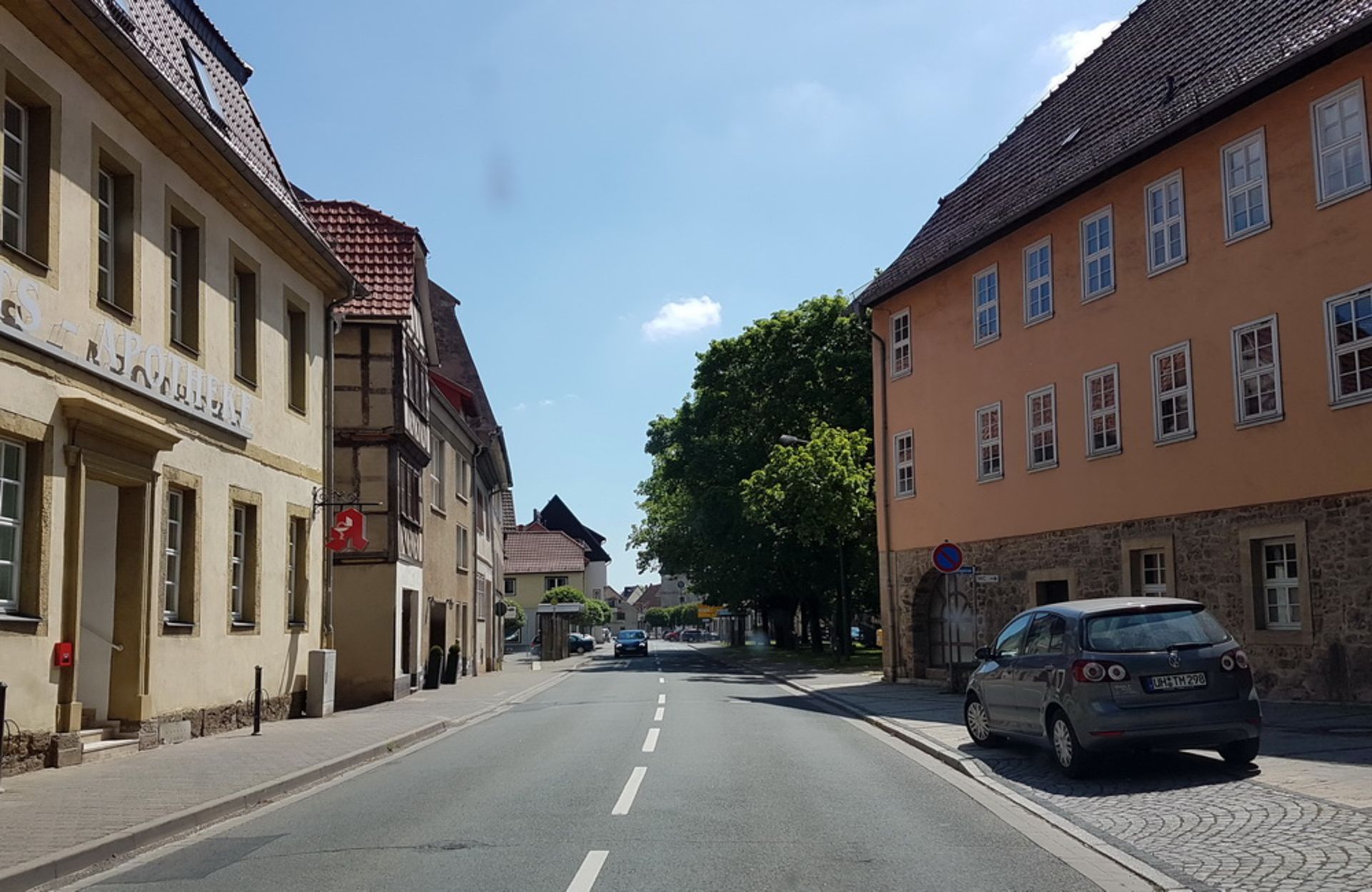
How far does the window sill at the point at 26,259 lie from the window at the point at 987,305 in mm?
19104

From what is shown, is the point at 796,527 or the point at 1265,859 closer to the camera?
the point at 1265,859

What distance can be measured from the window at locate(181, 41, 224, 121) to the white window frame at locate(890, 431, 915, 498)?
56.3ft

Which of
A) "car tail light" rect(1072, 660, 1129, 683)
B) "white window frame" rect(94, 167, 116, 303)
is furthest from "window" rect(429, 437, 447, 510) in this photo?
"car tail light" rect(1072, 660, 1129, 683)

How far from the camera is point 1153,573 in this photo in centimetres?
2236

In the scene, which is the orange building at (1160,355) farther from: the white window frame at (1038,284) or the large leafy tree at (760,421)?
the large leafy tree at (760,421)

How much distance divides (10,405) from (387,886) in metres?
7.63

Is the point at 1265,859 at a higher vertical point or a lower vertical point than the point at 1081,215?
lower

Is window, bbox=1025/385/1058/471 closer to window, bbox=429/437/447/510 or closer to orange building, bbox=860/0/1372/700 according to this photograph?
orange building, bbox=860/0/1372/700

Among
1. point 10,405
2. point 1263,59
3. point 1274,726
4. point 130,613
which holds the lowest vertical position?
point 1274,726

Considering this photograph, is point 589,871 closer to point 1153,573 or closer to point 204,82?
point 204,82

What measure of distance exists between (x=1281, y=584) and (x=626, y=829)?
13.5 meters

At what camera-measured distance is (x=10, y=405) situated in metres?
12.6

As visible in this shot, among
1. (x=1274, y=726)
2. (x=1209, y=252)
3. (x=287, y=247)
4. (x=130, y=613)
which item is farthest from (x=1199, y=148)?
(x=130, y=613)

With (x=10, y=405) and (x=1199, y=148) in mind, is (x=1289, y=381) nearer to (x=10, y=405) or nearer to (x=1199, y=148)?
(x=1199, y=148)
